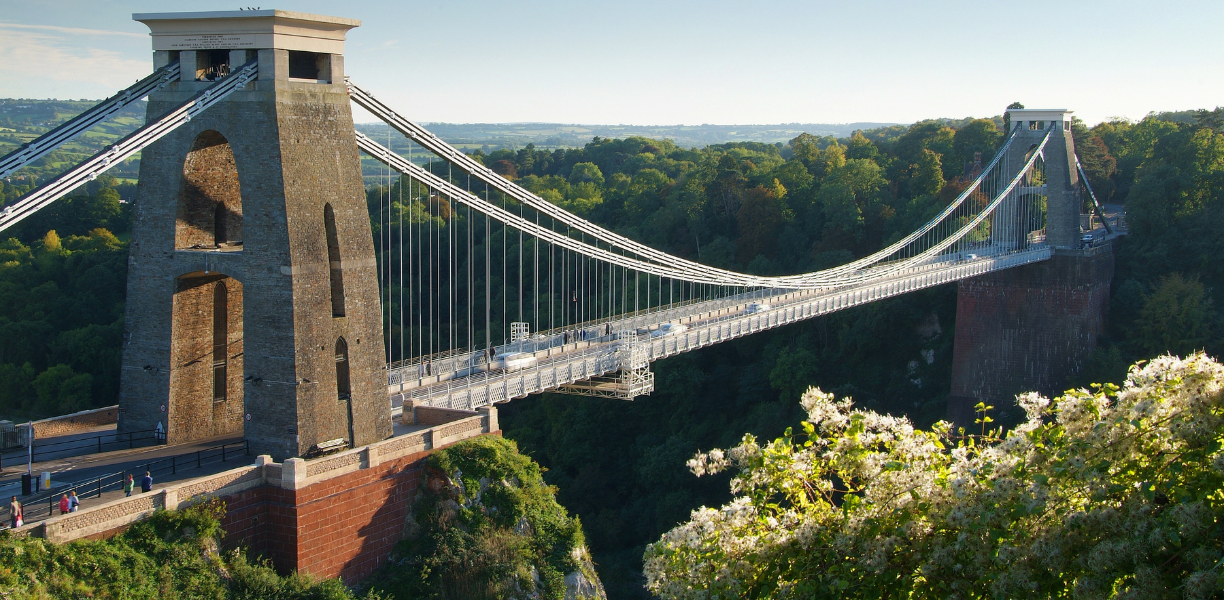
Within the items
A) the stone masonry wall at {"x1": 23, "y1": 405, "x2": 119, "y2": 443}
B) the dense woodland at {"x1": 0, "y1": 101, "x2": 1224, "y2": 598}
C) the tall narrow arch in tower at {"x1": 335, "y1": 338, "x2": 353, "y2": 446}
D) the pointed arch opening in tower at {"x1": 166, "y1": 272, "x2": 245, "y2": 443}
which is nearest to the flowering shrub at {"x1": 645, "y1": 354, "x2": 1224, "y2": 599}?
the tall narrow arch in tower at {"x1": 335, "y1": 338, "x2": 353, "y2": 446}

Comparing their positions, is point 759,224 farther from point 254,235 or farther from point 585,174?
point 254,235

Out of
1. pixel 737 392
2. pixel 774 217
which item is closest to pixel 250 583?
pixel 737 392

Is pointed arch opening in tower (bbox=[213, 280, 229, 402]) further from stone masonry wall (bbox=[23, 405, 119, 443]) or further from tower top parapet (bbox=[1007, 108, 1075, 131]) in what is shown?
tower top parapet (bbox=[1007, 108, 1075, 131])

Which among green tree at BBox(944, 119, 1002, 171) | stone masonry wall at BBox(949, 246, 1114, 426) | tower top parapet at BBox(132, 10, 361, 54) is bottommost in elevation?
stone masonry wall at BBox(949, 246, 1114, 426)

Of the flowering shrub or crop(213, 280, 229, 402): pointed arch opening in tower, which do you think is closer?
the flowering shrub

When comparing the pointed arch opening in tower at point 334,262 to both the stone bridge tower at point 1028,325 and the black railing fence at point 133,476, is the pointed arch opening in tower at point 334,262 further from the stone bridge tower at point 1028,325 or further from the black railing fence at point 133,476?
the stone bridge tower at point 1028,325

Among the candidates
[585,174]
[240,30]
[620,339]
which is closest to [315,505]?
[240,30]
